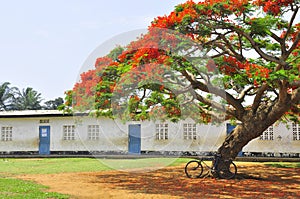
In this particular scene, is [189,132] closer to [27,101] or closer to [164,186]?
[164,186]

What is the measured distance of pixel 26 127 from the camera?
2286 cm

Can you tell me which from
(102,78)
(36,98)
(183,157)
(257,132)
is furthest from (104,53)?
(36,98)

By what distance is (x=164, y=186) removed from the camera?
32.0ft

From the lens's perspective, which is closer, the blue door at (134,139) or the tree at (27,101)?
the blue door at (134,139)

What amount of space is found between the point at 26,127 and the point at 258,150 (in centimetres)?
1293

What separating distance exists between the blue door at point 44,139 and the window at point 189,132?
7819 mm

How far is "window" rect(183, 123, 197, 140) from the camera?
Result: 20781mm

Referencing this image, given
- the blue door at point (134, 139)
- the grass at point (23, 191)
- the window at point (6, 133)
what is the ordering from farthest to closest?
1. the window at point (6, 133)
2. the blue door at point (134, 139)
3. the grass at point (23, 191)

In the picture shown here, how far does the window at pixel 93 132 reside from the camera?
21.9 metres

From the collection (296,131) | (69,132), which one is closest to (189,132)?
(296,131)

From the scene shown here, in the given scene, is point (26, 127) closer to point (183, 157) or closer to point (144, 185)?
point (183, 157)

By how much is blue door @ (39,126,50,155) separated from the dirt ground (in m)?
10.7

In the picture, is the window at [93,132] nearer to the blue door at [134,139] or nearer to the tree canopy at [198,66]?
the blue door at [134,139]

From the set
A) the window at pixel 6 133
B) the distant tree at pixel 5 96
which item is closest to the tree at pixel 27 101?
the distant tree at pixel 5 96
